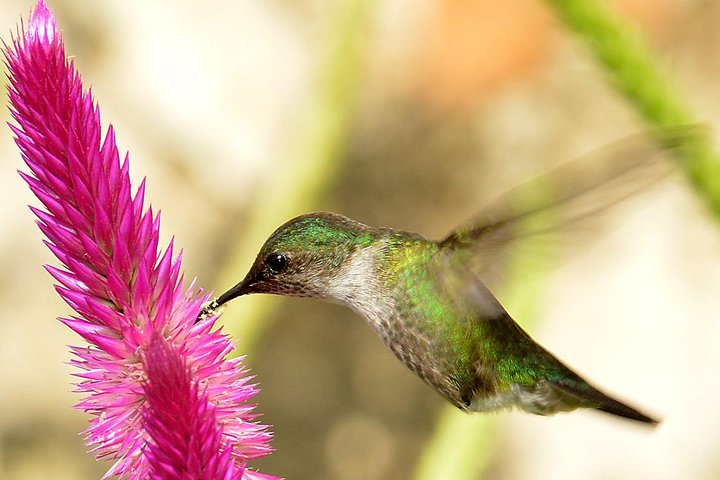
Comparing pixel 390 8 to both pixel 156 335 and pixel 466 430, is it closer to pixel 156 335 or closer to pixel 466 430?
pixel 466 430

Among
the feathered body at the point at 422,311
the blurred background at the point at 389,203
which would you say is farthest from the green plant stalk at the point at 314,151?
the blurred background at the point at 389,203

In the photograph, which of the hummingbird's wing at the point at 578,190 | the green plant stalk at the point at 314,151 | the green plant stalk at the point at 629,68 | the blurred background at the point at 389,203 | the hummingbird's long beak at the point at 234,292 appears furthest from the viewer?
the blurred background at the point at 389,203

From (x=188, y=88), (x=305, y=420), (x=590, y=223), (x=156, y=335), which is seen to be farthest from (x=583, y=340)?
(x=156, y=335)

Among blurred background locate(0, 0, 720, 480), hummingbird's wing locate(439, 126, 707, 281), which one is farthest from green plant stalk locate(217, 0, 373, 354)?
blurred background locate(0, 0, 720, 480)

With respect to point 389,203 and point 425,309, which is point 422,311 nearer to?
point 425,309

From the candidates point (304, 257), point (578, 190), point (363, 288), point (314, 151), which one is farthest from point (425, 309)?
point (314, 151)

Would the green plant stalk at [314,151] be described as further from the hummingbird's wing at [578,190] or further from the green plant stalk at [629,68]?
the hummingbird's wing at [578,190]

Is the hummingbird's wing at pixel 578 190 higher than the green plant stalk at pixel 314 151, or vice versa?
the green plant stalk at pixel 314 151
